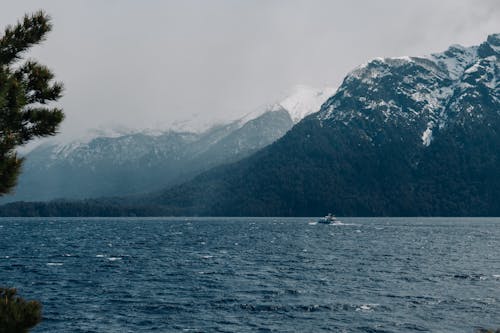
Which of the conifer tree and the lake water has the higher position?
the conifer tree

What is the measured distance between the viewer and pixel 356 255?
136500mm

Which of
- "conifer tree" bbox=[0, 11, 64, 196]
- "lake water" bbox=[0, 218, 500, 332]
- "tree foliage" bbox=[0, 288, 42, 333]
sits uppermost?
"conifer tree" bbox=[0, 11, 64, 196]

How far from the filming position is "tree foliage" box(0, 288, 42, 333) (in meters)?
19.7

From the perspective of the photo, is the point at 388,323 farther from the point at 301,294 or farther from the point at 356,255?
the point at 356,255

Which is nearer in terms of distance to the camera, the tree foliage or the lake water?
the tree foliage

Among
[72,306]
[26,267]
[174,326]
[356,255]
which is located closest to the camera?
[174,326]

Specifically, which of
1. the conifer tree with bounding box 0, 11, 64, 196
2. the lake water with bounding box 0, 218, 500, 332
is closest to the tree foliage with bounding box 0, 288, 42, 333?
the conifer tree with bounding box 0, 11, 64, 196

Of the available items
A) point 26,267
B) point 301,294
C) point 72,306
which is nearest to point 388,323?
point 301,294

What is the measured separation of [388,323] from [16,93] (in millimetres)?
49456

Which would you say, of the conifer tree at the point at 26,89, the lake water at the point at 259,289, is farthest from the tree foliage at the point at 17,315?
the lake water at the point at 259,289

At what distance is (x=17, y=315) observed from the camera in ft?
64.7

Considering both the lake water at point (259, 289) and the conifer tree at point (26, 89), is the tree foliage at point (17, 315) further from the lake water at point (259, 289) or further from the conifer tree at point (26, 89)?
the lake water at point (259, 289)

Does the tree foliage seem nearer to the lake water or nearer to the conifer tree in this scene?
the conifer tree

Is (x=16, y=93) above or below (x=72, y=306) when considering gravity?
above
